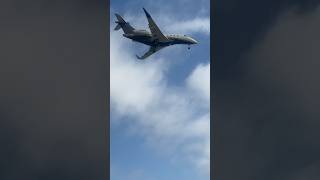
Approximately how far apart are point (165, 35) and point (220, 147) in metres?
97.4

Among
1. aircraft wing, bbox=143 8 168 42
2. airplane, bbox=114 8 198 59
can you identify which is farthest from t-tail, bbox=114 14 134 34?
aircraft wing, bbox=143 8 168 42

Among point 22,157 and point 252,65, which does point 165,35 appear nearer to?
point 252,65

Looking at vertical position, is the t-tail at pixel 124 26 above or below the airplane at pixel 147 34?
above

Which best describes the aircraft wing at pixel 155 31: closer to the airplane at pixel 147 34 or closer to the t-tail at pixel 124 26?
the airplane at pixel 147 34

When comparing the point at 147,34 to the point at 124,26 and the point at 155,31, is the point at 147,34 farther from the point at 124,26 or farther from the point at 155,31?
the point at 124,26

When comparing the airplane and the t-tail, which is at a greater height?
the t-tail

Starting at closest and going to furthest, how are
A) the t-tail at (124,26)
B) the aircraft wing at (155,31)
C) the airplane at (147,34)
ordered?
the aircraft wing at (155,31), the airplane at (147,34), the t-tail at (124,26)

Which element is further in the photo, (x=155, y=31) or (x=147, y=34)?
(x=147, y=34)

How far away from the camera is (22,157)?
329 ft

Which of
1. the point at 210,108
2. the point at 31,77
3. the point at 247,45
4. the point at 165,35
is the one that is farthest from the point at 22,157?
the point at 165,35

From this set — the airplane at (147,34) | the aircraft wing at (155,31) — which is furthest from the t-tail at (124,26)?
the aircraft wing at (155,31)

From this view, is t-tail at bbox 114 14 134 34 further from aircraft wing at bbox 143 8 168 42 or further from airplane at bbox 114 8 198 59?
aircraft wing at bbox 143 8 168 42

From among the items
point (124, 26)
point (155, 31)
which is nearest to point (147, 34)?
point (155, 31)

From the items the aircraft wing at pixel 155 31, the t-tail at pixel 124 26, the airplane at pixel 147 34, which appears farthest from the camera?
the t-tail at pixel 124 26
